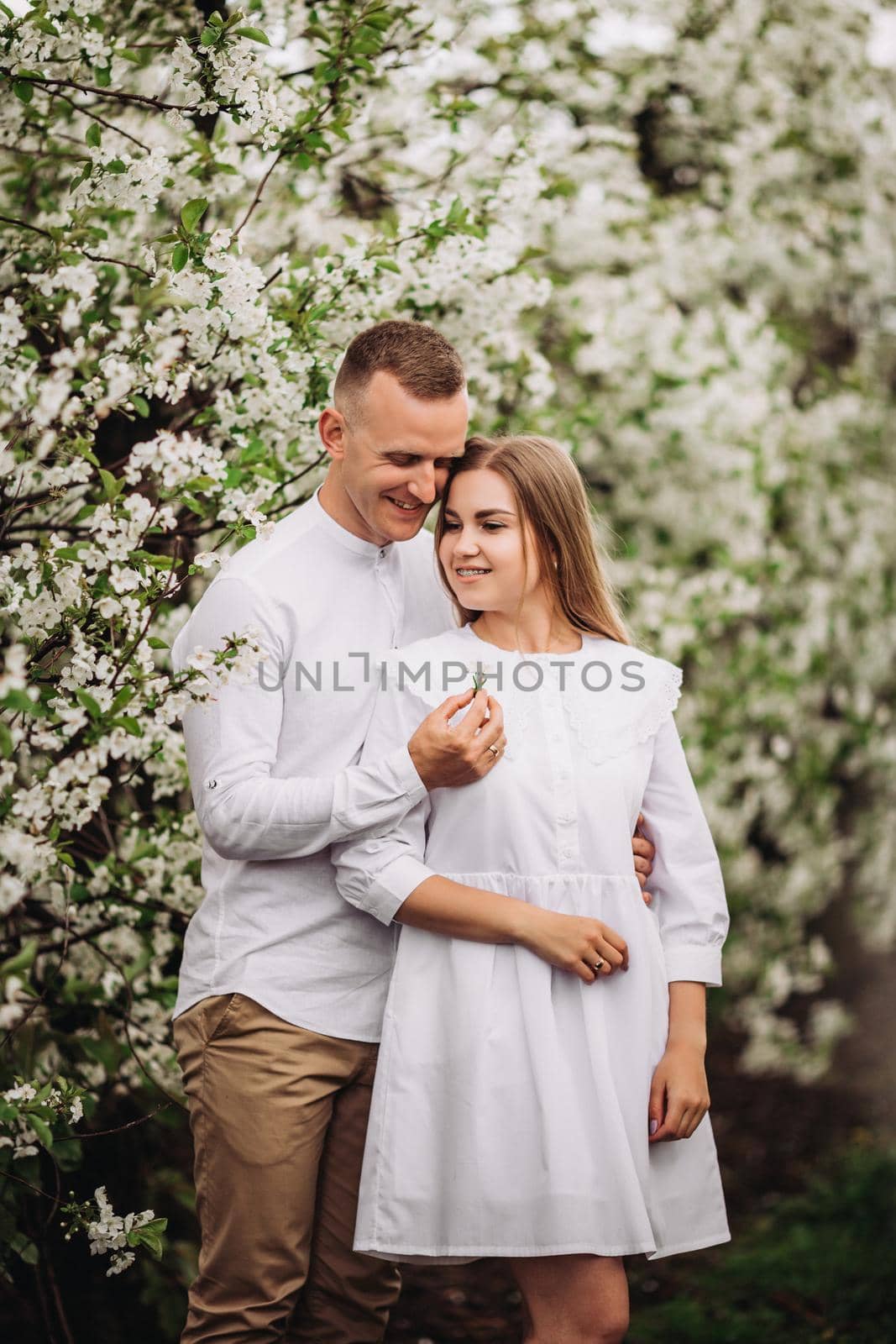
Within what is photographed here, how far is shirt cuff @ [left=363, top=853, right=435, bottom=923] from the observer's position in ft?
7.23

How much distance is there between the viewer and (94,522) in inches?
81.7

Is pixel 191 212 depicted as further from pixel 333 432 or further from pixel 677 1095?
pixel 677 1095

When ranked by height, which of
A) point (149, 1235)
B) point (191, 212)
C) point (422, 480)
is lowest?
point (149, 1235)

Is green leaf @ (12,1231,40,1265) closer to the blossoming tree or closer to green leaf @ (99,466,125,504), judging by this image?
the blossoming tree

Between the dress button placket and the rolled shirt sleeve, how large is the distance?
0.26 meters

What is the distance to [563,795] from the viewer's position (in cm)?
230

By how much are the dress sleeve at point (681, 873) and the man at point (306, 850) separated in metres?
0.08

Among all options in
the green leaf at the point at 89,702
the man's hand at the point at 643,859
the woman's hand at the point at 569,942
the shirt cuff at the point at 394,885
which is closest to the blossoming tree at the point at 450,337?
the green leaf at the point at 89,702

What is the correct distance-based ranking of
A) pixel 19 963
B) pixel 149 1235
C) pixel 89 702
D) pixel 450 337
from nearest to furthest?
pixel 19 963 < pixel 89 702 < pixel 149 1235 < pixel 450 337

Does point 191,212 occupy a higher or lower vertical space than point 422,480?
higher

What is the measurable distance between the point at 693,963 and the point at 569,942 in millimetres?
302

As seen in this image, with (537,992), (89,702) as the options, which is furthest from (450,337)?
(537,992)

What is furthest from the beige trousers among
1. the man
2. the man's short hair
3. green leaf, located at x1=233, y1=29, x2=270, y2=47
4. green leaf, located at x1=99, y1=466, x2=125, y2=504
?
green leaf, located at x1=233, y1=29, x2=270, y2=47

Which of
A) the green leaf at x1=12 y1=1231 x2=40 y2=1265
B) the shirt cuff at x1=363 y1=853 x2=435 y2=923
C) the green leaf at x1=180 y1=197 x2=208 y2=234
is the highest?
the green leaf at x1=180 y1=197 x2=208 y2=234
